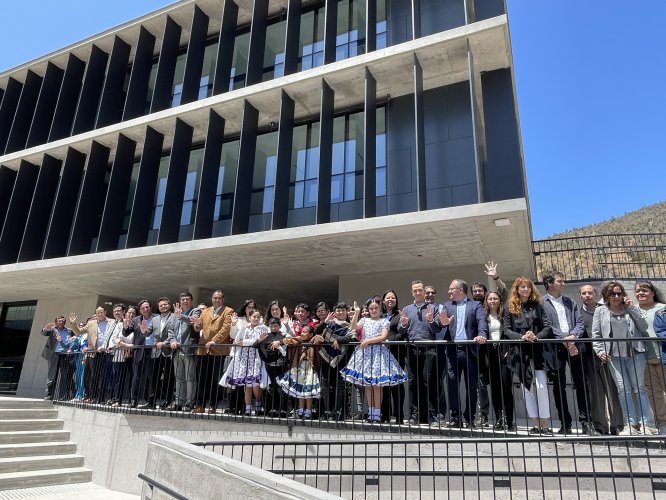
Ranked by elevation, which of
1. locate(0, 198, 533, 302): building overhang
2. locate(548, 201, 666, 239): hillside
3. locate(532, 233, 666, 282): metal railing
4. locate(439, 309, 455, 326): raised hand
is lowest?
locate(439, 309, 455, 326): raised hand

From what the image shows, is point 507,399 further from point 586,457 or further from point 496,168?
point 496,168

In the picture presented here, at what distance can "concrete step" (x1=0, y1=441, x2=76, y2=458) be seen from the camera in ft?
28.3

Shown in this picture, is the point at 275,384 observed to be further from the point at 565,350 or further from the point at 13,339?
the point at 13,339

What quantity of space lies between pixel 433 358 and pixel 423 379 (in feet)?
1.33

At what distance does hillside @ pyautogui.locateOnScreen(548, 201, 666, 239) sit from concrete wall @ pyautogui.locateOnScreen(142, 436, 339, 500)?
164ft

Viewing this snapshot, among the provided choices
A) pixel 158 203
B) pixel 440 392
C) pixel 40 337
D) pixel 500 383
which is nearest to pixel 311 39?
pixel 158 203

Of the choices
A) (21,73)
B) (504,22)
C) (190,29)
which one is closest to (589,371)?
(504,22)

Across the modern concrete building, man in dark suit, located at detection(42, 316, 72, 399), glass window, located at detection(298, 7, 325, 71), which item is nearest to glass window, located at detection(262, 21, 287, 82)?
the modern concrete building

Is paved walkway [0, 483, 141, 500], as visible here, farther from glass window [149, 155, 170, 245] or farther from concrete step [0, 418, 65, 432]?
glass window [149, 155, 170, 245]

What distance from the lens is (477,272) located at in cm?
1102

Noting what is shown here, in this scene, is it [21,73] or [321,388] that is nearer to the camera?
[321,388]

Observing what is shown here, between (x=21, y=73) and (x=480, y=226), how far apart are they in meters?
19.2

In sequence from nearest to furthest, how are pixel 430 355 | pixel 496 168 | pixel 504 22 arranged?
pixel 430 355 → pixel 504 22 → pixel 496 168

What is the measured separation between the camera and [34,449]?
8.96 metres
